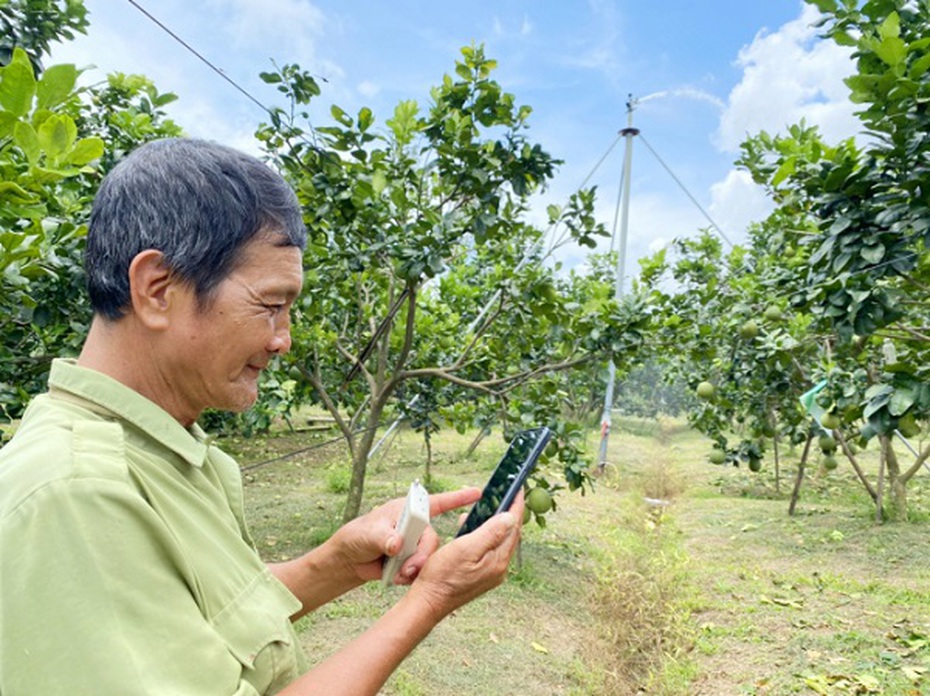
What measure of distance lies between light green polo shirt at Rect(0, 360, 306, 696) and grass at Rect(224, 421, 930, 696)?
296 centimetres

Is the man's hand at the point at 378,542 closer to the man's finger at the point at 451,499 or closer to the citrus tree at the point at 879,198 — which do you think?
the man's finger at the point at 451,499

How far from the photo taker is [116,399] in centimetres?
92

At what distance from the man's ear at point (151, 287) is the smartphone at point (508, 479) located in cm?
70

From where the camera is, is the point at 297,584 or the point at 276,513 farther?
the point at 276,513

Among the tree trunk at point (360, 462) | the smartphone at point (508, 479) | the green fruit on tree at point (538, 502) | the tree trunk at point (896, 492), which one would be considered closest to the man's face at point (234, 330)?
the smartphone at point (508, 479)

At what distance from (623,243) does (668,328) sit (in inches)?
361

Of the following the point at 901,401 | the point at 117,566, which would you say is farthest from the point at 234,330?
the point at 901,401

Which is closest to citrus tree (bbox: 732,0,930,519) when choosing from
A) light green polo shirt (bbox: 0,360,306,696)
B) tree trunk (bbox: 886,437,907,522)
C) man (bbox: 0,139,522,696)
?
man (bbox: 0,139,522,696)

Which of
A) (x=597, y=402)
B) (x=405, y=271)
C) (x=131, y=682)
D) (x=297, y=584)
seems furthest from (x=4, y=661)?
(x=597, y=402)

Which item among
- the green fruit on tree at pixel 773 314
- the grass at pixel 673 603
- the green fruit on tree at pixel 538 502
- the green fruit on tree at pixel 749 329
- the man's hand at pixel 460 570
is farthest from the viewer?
the green fruit on tree at pixel 749 329

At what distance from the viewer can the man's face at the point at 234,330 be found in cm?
97

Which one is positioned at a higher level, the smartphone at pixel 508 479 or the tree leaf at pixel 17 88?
the tree leaf at pixel 17 88

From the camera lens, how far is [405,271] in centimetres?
381

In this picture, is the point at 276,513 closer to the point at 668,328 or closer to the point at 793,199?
the point at 668,328
